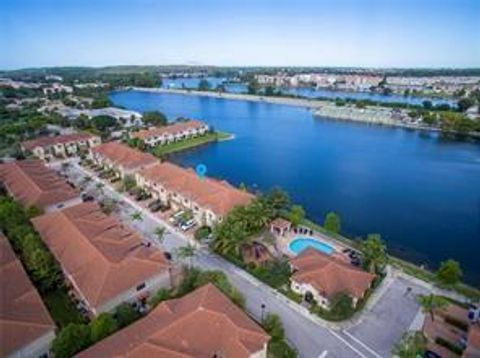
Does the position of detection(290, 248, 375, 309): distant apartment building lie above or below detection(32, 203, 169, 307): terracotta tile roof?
below

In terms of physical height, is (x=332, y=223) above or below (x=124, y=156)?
below

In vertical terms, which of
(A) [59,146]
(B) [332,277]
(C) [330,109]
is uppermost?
(B) [332,277]

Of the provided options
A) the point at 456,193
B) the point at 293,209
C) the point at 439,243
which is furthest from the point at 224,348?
the point at 456,193

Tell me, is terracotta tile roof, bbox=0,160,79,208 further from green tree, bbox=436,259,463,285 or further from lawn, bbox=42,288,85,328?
green tree, bbox=436,259,463,285

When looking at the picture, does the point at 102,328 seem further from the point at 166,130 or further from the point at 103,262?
the point at 166,130

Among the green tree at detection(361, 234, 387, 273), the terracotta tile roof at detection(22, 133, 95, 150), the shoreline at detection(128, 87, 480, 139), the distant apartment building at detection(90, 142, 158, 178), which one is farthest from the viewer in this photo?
the shoreline at detection(128, 87, 480, 139)

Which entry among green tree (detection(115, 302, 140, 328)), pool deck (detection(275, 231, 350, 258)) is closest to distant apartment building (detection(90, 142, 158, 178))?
pool deck (detection(275, 231, 350, 258))

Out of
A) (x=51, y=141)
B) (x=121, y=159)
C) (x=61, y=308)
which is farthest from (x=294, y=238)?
(x=51, y=141)
